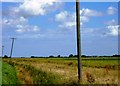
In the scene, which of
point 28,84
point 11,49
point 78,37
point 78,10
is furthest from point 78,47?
point 11,49

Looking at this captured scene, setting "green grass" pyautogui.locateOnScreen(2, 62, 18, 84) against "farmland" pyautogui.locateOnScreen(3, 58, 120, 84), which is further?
"farmland" pyautogui.locateOnScreen(3, 58, 120, 84)

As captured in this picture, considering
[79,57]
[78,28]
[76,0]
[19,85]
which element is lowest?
[19,85]

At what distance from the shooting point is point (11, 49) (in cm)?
7988

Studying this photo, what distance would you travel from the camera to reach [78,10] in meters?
20.1

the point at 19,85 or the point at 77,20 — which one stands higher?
the point at 77,20

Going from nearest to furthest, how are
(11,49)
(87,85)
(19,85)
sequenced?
(87,85), (19,85), (11,49)

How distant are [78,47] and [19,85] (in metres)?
4.03

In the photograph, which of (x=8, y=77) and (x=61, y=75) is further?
(x=61, y=75)

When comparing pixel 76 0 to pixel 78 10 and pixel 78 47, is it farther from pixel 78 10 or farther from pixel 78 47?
pixel 78 47

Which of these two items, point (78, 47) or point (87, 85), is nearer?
point (87, 85)

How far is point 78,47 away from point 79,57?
59 cm

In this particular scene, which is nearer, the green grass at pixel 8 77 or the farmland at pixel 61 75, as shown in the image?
the green grass at pixel 8 77

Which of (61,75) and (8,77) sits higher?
(61,75)

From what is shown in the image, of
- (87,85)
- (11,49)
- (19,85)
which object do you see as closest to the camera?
(87,85)
